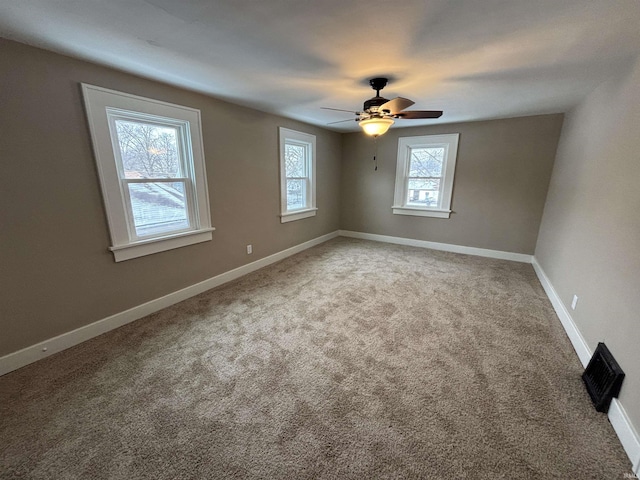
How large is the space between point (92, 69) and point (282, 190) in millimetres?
2455

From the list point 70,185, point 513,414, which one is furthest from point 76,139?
point 513,414

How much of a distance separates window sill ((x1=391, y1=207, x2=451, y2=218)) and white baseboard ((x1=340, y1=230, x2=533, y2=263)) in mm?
520

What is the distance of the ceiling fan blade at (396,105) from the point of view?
2145mm

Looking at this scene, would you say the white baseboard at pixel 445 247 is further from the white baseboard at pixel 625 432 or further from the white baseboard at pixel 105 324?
the white baseboard at pixel 625 432

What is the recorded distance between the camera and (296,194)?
184 inches

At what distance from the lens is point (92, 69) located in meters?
2.08

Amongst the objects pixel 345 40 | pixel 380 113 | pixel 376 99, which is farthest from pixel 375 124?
pixel 345 40

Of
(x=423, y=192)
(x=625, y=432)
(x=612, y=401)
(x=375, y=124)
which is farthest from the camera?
(x=423, y=192)

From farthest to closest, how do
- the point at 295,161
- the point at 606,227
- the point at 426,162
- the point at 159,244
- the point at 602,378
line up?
1. the point at 426,162
2. the point at 295,161
3. the point at 159,244
4. the point at 606,227
5. the point at 602,378

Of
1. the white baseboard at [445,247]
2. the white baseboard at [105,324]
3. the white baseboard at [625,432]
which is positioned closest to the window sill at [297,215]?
the white baseboard at [105,324]

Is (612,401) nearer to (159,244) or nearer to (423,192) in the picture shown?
(159,244)

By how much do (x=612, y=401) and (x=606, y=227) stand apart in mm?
1182

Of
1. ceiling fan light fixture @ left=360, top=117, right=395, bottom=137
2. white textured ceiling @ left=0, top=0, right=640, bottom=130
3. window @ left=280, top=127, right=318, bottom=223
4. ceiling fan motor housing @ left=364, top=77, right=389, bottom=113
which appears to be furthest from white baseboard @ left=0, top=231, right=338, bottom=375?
ceiling fan motor housing @ left=364, top=77, right=389, bottom=113

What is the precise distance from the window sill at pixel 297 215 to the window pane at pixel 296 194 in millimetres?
132
